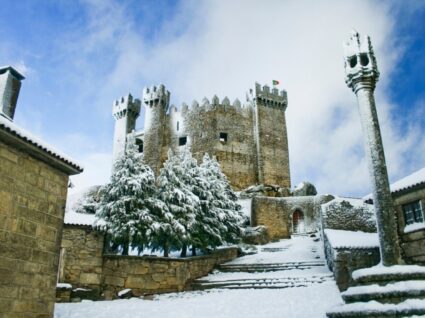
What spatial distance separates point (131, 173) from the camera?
18797 millimetres

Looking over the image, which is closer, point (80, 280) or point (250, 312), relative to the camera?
point (250, 312)

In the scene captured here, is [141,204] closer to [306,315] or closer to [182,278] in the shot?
[182,278]

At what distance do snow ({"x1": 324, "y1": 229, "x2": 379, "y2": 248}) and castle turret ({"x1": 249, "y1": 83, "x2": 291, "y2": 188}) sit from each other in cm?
2531

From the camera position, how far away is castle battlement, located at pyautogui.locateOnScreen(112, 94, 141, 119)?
1911 inches

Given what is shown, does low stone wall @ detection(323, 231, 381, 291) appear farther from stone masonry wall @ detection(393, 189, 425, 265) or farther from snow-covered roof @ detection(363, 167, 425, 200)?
snow-covered roof @ detection(363, 167, 425, 200)

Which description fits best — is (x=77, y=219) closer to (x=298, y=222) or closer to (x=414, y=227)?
(x=414, y=227)

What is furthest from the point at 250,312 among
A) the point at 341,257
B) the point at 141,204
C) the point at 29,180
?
the point at 141,204

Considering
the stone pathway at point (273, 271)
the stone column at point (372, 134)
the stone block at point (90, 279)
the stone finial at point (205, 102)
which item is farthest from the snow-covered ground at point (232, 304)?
the stone finial at point (205, 102)

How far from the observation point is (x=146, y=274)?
52.6 ft

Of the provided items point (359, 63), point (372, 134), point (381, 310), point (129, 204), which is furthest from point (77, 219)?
point (381, 310)

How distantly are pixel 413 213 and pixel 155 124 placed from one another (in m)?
32.7

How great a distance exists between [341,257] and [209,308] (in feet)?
16.4

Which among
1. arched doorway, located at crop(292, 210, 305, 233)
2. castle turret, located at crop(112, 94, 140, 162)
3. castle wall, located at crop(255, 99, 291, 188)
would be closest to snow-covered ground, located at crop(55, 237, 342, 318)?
arched doorway, located at crop(292, 210, 305, 233)

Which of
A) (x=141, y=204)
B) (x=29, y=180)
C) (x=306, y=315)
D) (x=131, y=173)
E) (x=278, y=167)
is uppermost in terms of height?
(x=278, y=167)
